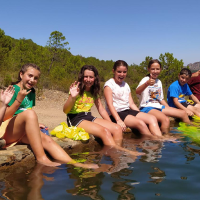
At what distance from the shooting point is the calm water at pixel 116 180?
191 cm

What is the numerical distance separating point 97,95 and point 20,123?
1.58m

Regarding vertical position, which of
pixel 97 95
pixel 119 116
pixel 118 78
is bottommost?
pixel 119 116

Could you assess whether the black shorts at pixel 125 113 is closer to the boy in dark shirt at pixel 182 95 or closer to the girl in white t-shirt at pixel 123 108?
the girl in white t-shirt at pixel 123 108

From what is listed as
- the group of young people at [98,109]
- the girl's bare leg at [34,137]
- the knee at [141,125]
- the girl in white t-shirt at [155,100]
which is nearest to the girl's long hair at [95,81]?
the group of young people at [98,109]

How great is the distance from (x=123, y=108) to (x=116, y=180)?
2098 mm

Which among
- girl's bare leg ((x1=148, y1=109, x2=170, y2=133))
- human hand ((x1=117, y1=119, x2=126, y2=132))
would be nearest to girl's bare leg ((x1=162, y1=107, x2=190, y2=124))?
girl's bare leg ((x1=148, y1=109, x2=170, y2=133))

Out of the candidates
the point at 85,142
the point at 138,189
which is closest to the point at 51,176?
the point at 138,189

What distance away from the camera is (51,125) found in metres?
4.82

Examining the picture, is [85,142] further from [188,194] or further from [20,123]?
[188,194]

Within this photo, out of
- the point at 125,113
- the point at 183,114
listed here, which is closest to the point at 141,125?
the point at 125,113

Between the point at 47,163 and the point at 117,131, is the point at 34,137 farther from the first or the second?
the point at 117,131

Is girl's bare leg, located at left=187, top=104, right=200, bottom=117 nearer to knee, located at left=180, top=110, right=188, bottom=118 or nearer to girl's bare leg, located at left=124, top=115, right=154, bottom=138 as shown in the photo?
knee, located at left=180, top=110, right=188, bottom=118

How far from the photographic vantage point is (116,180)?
7.18ft

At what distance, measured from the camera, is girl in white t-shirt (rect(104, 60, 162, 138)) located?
3.95 metres
